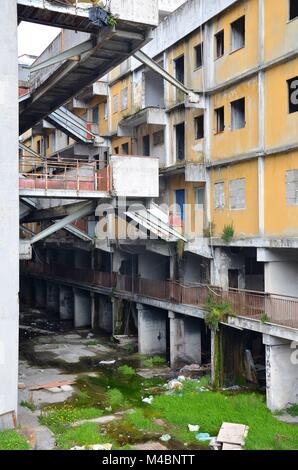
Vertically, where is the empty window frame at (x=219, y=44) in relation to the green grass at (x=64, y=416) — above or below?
above

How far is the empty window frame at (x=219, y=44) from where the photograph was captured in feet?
71.0

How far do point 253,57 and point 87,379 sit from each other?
566 inches

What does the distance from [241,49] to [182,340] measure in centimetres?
1266

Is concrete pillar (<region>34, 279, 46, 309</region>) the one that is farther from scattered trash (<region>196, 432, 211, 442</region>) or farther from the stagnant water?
scattered trash (<region>196, 432, 211, 442</region>)

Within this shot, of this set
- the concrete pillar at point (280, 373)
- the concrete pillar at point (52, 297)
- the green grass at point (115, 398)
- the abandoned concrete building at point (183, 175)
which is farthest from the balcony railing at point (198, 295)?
the concrete pillar at point (52, 297)

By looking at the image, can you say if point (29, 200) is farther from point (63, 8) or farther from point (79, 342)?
point (63, 8)

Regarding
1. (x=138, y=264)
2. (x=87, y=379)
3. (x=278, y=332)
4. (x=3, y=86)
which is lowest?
(x=87, y=379)

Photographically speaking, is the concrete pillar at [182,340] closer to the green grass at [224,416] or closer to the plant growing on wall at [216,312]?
the plant growing on wall at [216,312]

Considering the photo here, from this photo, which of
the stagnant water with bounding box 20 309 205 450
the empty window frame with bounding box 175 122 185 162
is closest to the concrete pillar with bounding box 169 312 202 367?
the stagnant water with bounding box 20 309 205 450

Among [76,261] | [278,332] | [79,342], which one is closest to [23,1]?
[278,332]

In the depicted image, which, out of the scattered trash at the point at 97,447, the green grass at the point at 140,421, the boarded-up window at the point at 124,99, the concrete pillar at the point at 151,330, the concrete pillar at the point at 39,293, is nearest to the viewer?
the scattered trash at the point at 97,447

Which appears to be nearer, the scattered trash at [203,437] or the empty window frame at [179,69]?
the scattered trash at [203,437]

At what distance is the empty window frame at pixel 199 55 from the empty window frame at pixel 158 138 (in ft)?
13.4

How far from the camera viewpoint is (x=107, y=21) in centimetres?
1681
